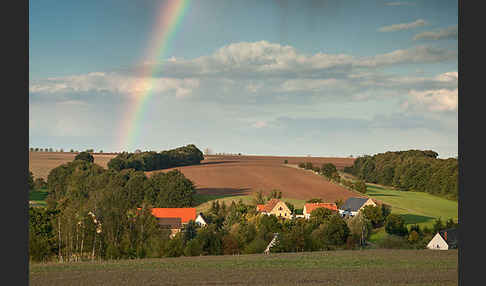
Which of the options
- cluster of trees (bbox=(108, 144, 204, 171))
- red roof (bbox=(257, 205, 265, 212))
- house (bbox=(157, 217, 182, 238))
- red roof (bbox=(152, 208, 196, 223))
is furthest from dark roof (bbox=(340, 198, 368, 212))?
cluster of trees (bbox=(108, 144, 204, 171))

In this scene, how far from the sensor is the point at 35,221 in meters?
52.3

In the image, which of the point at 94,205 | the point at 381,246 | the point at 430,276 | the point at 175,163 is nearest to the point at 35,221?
the point at 94,205

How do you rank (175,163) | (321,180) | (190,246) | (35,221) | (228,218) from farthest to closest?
(175,163)
(321,180)
(228,218)
(35,221)
(190,246)

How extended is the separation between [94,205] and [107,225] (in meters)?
6.48

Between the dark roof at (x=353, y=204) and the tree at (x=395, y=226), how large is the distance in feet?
35.5

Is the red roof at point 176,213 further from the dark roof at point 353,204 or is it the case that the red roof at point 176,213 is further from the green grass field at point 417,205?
the green grass field at point 417,205

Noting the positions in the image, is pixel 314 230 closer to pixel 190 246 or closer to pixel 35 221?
pixel 190 246

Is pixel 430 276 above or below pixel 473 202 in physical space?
below

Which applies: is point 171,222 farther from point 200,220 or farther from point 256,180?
point 256,180

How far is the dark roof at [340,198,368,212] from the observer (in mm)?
70463

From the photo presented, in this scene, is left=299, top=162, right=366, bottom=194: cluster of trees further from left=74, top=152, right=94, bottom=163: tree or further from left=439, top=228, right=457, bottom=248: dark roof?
left=74, top=152, right=94, bottom=163: tree

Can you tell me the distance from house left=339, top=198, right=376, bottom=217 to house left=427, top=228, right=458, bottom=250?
15372 millimetres

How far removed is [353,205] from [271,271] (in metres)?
43.9

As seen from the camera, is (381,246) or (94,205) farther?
(94,205)
